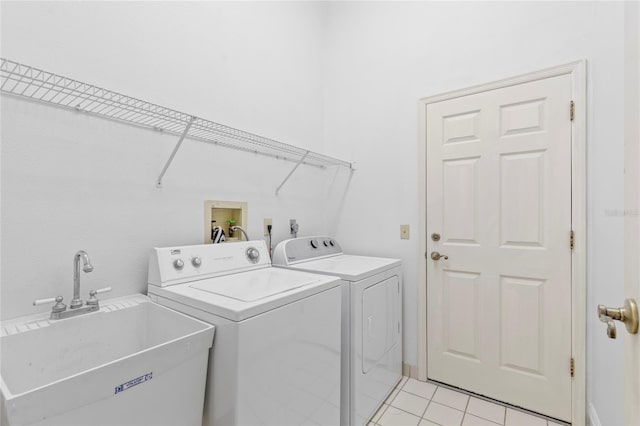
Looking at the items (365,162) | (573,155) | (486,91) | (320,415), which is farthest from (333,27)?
(320,415)

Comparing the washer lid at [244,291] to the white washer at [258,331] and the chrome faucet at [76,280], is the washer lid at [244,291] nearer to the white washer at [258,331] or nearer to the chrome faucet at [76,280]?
the white washer at [258,331]

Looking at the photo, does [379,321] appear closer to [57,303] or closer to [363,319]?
[363,319]

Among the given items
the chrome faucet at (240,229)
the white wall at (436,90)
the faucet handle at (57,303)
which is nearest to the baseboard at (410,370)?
the white wall at (436,90)

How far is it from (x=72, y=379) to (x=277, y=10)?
2592 mm

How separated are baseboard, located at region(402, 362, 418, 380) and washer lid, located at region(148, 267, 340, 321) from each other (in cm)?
122

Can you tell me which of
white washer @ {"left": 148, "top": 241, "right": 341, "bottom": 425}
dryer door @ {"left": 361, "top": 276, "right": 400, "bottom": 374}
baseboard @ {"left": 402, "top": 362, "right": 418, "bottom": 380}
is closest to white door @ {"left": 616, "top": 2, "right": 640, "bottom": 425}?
white washer @ {"left": 148, "top": 241, "right": 341, "bottom": 425}

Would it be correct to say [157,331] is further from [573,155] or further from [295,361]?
[573,155]

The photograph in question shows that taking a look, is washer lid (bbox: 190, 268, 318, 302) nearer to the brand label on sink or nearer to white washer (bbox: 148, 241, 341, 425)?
white washer (bbox: 148, 241, 341, 425)

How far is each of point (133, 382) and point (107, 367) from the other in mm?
103

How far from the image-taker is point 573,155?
5.69 feet

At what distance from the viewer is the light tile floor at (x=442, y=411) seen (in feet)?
5.80

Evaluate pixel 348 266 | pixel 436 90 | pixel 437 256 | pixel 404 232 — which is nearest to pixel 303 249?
pixel 348 266

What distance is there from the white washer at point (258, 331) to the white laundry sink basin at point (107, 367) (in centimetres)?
7

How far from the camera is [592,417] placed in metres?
1.65
